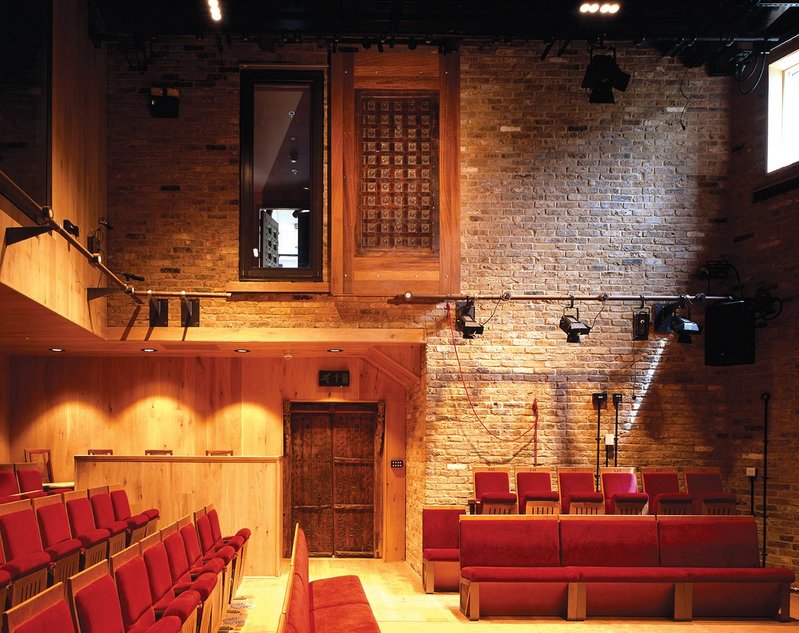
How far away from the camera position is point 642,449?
30.5ft

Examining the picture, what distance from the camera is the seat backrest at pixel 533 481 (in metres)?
8.72

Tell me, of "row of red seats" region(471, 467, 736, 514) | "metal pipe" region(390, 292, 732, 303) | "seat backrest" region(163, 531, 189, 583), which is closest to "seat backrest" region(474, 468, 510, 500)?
"row of red seats" region(471, 467, 736, 514)

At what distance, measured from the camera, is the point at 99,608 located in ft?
12.1

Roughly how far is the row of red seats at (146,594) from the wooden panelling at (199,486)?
2.39m

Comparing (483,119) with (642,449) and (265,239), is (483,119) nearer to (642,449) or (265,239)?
(265,239)

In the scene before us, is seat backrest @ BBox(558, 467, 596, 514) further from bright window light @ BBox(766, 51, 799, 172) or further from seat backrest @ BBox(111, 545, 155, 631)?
seat backrest @ BBox(111, 545, 155, 631)

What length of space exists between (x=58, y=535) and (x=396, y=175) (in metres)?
5.35

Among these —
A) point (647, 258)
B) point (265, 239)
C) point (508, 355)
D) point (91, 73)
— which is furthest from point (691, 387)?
point (91, 73)

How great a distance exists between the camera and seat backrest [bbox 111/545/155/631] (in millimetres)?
4074

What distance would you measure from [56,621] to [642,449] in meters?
7.40

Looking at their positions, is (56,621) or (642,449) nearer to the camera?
(56,621)

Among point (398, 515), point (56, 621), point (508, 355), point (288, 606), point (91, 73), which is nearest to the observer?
point (56, 621)

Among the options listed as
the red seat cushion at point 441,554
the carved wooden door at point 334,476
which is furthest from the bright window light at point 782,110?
the carved wooden door at point 334,476

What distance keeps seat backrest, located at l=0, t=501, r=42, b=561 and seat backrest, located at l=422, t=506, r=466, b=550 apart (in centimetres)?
404
